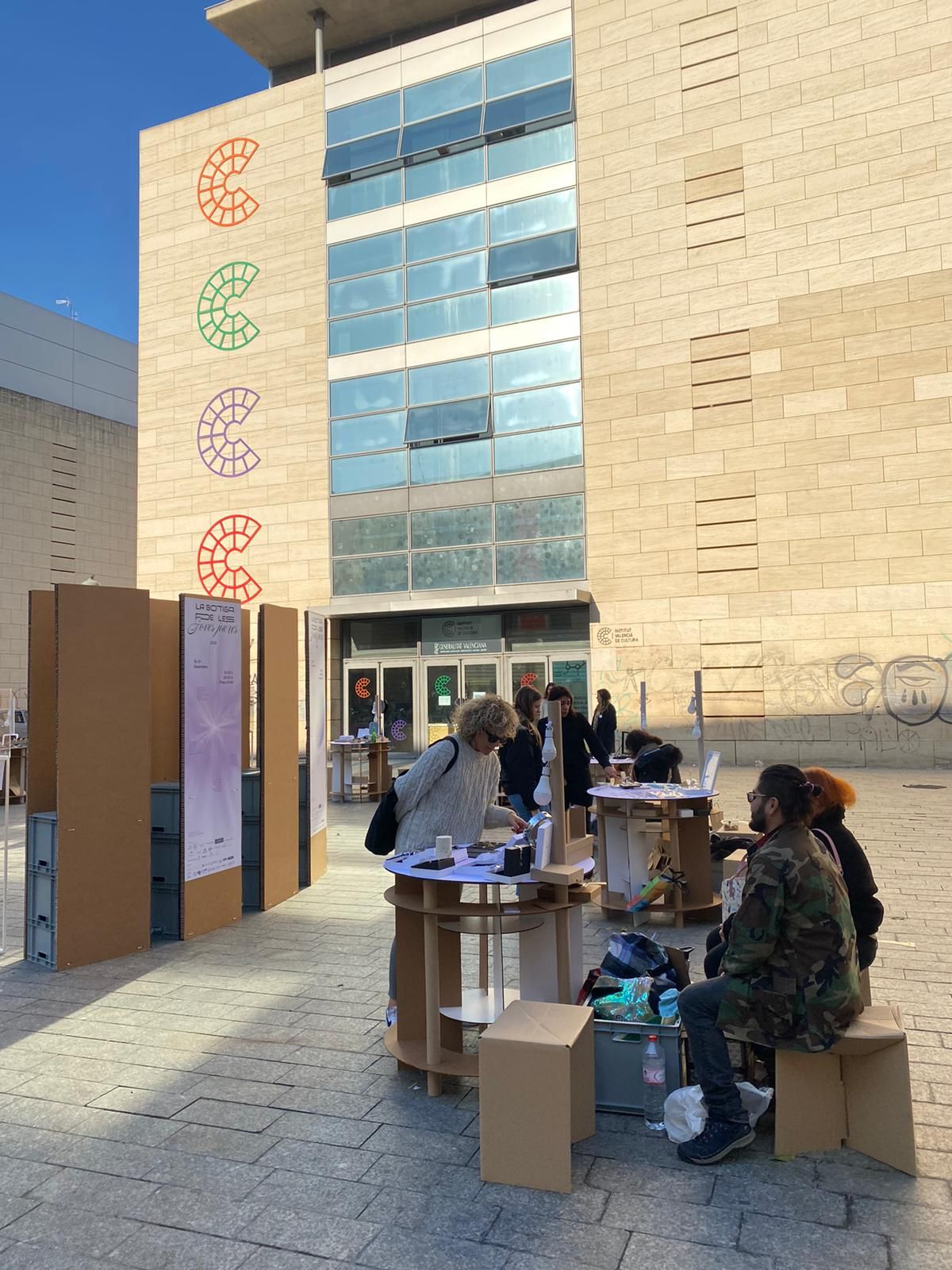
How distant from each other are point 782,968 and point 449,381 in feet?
61.9

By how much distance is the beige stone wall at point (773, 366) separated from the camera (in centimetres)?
1672

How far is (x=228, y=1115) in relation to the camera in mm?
3898

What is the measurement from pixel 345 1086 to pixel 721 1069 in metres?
1.74

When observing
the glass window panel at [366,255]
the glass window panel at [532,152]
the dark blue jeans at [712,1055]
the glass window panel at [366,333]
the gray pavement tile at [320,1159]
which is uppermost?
the glass window panel at [532,152]

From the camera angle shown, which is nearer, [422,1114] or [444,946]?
[422,1114]

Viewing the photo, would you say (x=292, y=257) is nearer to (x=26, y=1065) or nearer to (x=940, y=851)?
(x=940, y=851)

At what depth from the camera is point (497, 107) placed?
2062cm

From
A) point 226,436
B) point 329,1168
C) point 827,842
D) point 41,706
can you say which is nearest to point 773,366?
point 226,436

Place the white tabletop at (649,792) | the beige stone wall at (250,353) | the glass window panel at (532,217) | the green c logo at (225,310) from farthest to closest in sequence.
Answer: the green c logo at (225,310)
the beige stone wall at (250,353)
the glass window panel at (532,217)
the white tabletop at (649,792)

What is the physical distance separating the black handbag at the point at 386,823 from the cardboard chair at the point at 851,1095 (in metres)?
2.07

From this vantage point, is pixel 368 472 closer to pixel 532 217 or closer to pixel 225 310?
pixel 225 310

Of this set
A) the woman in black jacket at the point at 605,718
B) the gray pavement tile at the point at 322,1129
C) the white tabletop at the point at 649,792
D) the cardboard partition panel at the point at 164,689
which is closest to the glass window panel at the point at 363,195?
the woman in black jacket at the point at 605,718

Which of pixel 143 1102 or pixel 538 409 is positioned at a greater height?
pixel 538 409

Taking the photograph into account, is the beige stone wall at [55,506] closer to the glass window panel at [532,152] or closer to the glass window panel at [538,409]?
the glass window panel at [538,409]
